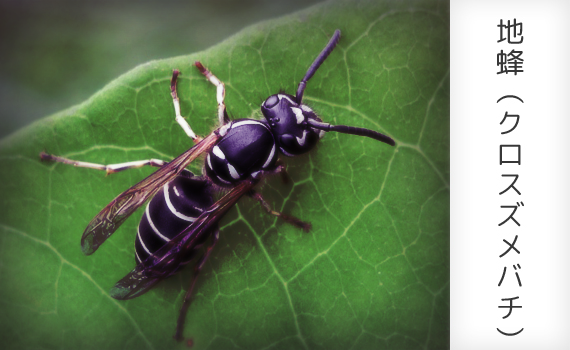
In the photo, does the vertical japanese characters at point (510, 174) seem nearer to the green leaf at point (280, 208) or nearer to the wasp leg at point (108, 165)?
the green leaf at point (280, 208)

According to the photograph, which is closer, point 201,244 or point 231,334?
point 201,244

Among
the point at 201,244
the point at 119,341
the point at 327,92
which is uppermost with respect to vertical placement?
the point at 327,92

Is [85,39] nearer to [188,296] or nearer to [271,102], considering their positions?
[271,102]

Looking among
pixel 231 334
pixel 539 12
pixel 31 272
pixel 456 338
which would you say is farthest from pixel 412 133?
pixel 31 272

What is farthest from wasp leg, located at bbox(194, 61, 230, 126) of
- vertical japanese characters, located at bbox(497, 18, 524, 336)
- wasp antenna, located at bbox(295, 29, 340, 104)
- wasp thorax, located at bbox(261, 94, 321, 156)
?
vertical japanese characters, located at bbox(497, 18, 524, 336)

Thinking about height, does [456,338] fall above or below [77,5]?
below

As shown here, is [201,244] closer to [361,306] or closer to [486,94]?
[361,306]

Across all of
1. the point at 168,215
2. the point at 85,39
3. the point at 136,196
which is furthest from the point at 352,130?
the point at 85,39

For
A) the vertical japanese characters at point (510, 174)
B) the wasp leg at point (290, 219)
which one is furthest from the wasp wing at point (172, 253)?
the vertical japanese characters at point (510, 174)
